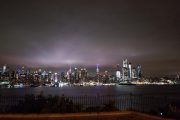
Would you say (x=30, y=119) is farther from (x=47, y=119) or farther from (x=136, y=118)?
(x=136, y=118)

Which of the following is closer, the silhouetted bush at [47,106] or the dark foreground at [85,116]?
the dark foreground at [85,116]

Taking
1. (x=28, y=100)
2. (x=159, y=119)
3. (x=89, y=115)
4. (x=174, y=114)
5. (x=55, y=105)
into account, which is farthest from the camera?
(x=28, y=100)

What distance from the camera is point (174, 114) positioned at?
16.2 m

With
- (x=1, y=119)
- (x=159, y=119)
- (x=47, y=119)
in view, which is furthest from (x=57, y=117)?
(x=159, y=119)

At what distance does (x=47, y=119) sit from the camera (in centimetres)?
1431

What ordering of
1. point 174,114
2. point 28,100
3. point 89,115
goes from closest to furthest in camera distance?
point 89,115 → point 174,114 → point 28,100

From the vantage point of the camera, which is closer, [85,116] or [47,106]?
[85,116]

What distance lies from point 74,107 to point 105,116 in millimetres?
4786

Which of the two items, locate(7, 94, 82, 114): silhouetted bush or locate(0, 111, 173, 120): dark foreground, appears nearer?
locate(0, 111, 173, 120): dark foreground

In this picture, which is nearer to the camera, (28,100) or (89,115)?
→ (89,115)

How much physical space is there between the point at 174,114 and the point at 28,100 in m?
8.99

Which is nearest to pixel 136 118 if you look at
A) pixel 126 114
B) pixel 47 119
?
pixel 126 114

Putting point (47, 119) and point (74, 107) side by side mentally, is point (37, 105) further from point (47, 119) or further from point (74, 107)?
point (47, 119)

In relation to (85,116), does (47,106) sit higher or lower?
higher
